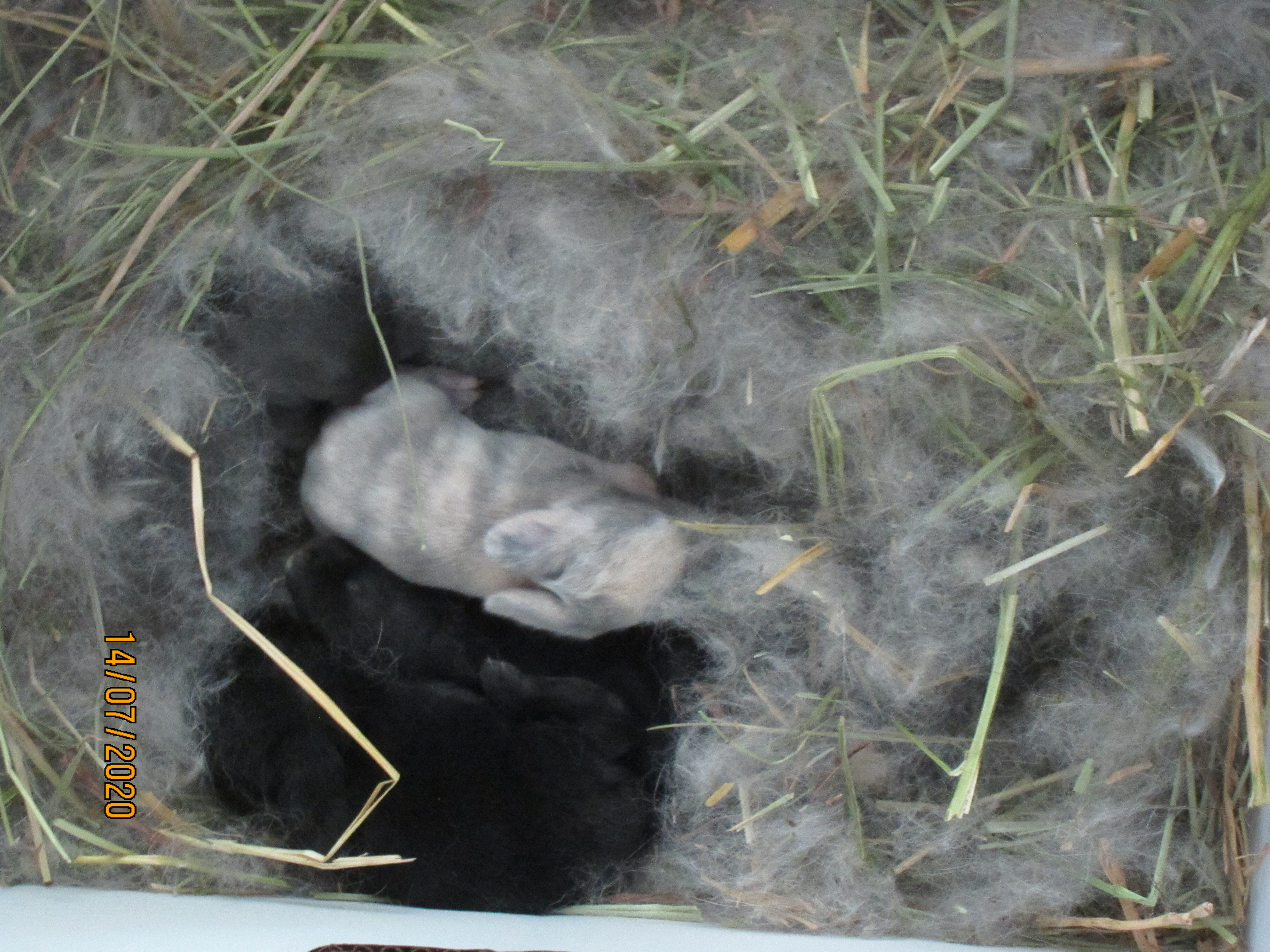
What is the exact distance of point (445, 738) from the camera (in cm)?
162

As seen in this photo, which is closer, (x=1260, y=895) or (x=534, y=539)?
(x=1260, y=895)

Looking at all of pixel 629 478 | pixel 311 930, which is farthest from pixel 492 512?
pixel 311 930

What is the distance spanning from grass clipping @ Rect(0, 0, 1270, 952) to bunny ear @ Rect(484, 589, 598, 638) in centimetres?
28

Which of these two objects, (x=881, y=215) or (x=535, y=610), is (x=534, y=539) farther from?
(x=881, y=215)

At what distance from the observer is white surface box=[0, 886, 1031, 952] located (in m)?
1.36

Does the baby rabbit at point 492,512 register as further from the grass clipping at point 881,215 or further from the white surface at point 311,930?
the white surface at point 311,930

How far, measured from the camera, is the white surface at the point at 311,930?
4.46ft

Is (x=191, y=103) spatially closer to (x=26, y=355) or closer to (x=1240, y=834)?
(x=26, y=355)

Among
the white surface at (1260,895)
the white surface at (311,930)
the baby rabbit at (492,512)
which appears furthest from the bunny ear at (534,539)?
the white surface at (1260,895)

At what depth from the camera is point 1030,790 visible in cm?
153

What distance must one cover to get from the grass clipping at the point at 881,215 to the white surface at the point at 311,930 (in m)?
0.07

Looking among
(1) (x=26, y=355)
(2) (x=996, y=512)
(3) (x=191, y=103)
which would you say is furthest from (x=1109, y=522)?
(1) (x=26, y=355)
